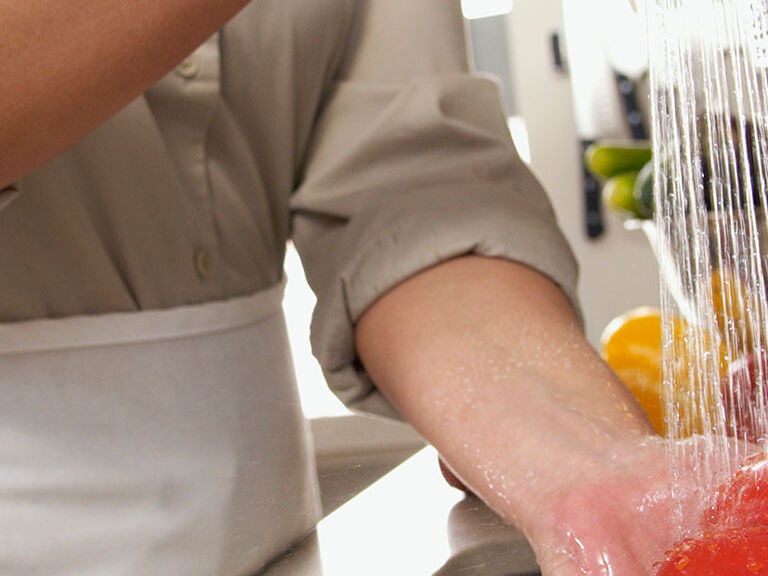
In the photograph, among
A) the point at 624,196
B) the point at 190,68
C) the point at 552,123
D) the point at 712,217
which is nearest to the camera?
the point at 712,217

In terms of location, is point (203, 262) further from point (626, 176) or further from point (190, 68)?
point (626, 176)

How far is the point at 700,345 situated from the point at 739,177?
4 centimetres

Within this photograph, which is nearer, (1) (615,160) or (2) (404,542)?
(2) (404,542)

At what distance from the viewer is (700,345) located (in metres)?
0.23

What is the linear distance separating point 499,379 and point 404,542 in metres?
0.11

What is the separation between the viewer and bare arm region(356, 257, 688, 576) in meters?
0.25

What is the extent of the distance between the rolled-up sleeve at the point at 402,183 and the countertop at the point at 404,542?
14 centimetres

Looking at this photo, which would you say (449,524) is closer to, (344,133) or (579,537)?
(579,537)

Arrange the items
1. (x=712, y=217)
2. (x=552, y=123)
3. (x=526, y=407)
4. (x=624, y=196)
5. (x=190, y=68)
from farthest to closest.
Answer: (x=552, y=123), (x=624, y=196), (x=190, y=68), (x=526, y=407), (x=712, y=217)

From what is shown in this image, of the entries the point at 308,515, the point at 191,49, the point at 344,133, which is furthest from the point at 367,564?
the point at 344,133

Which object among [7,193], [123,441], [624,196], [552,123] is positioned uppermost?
[7,193]

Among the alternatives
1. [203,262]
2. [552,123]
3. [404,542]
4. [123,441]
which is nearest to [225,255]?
[203,262]

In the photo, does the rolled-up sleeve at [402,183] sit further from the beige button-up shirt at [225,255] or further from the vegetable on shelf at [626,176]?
the vegetable on shelf at [626,176]

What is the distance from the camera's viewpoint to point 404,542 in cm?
26
